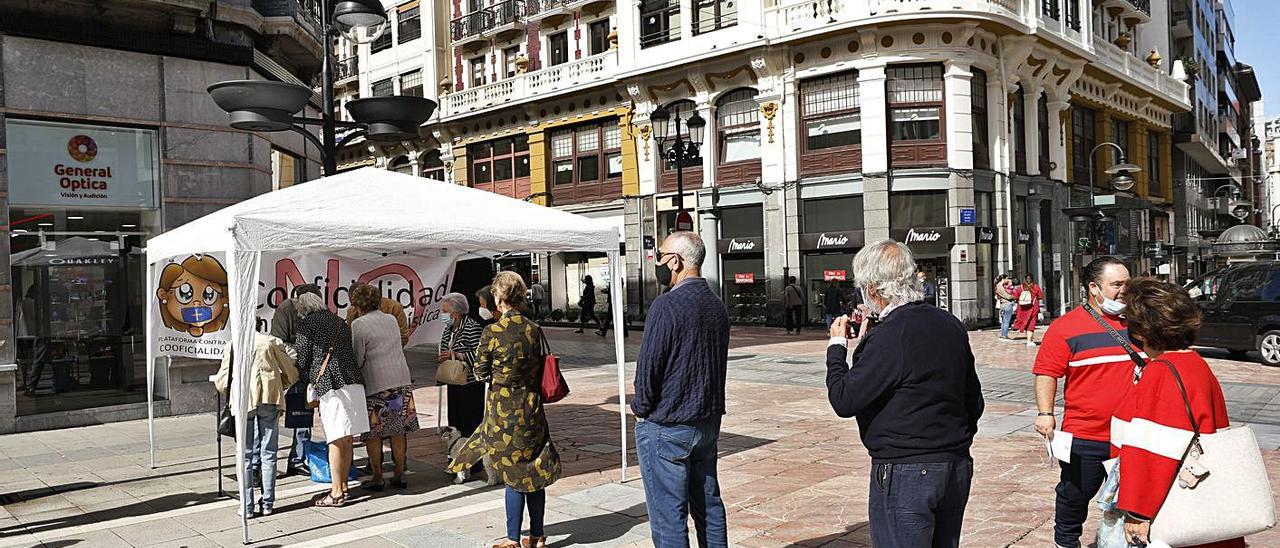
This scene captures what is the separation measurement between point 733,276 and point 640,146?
226 inches

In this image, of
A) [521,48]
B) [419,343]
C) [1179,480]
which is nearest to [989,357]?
[419,343]

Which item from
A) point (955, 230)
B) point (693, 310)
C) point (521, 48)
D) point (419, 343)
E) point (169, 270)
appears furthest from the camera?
point (521, 48)

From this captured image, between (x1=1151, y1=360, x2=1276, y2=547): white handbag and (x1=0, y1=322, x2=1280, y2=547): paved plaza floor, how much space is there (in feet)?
8.92

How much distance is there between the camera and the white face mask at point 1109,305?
15.5 ft

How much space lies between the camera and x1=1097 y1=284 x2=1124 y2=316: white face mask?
473 cm

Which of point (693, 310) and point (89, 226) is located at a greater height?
point (89, 226)

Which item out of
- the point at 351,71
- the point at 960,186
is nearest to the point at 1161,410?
the point at 960,186

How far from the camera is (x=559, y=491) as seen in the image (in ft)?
24.8

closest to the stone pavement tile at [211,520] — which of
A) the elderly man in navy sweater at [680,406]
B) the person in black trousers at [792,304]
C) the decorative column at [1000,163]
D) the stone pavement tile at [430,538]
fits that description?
the stone pavement tile at [430,538]

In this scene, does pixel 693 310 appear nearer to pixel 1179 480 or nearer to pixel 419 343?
pixel 1179 480

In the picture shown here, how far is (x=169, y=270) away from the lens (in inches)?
361

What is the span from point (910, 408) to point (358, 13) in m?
7.82

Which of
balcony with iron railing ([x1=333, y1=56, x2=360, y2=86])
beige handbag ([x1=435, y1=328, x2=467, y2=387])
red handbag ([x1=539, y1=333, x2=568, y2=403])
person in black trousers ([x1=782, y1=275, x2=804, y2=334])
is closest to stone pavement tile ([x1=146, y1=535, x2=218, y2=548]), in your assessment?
beige handbag ([x1=435, y1=328, x2=467, y2=387])

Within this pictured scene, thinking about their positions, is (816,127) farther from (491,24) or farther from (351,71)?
(351,71)
